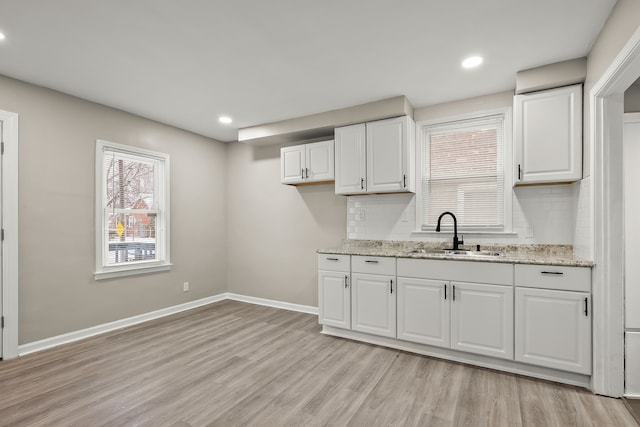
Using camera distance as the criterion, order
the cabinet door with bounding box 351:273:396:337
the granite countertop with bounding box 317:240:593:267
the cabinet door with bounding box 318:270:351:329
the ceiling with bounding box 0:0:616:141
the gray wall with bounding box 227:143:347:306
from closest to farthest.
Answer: the ceiling with bounding box 0:0:616:141
the granite countertop with bounding box 317:240:593:267
the cabinet door with bounding box 351:273:396:337
the cabinet door with bounding box 318:270:351:329
the gray wall with bounding box 227:143:347:306

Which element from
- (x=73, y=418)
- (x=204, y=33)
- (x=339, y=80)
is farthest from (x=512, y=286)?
(x=73, y=418)

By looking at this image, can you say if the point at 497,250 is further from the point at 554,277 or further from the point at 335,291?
the point at 335,291

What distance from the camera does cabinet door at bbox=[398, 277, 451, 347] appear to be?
2865 millimetres

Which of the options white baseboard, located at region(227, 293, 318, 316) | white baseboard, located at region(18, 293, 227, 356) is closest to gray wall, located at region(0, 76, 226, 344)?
white baseboard, located at region(18, 293, 227, 356)

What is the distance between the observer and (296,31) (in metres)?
2.26

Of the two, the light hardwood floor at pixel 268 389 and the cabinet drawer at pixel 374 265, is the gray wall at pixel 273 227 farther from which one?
the light hardwood floor at pixel 268 389

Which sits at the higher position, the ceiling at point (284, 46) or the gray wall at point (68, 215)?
the ceiling at point (284, 46)

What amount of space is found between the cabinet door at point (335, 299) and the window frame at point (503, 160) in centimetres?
106

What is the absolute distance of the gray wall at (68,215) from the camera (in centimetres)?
299

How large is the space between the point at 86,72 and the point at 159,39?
40.3 inches

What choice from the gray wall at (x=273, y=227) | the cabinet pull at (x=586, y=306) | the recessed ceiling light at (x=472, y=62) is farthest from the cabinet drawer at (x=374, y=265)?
the recessed ceiling light at (x=472, y=62)

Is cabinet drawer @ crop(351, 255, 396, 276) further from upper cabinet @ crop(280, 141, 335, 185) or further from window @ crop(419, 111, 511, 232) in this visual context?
upper cabinet @ crop(280, 141, 335, 185)

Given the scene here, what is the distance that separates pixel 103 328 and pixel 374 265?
122 inches

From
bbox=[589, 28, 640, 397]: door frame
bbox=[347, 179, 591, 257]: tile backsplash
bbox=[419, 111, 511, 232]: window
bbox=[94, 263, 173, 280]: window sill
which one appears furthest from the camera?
bbox=[94, 263, 173, 280]: window sill
